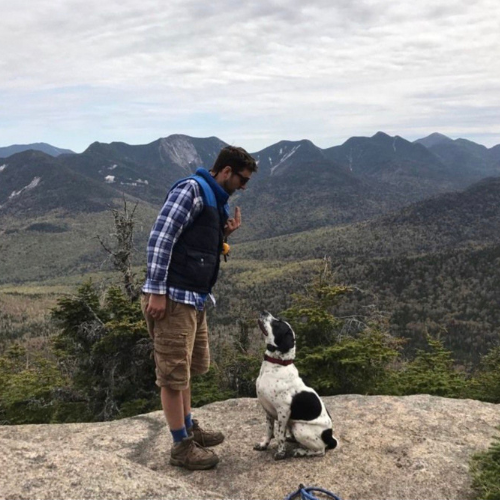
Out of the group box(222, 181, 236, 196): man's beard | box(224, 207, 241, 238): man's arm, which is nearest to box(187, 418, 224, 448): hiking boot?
box(224, 207, 241, 238): man's arm

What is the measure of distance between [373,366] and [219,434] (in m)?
5.85

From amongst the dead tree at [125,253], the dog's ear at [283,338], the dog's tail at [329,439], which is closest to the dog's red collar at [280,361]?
the dog's ear at [283,338]

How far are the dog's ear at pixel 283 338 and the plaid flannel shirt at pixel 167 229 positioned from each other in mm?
1304

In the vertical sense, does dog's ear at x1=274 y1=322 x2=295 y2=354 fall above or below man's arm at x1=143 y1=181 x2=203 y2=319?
below

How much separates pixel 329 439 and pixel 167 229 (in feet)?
9.57

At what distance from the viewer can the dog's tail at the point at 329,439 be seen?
4973 millimetres

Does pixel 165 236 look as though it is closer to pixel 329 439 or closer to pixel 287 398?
pixel 287 398

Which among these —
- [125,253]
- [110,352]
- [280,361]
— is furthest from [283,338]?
[125,253]

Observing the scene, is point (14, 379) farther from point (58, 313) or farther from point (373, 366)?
point (373, 366)

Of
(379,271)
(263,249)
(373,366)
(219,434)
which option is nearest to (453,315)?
(379,271)

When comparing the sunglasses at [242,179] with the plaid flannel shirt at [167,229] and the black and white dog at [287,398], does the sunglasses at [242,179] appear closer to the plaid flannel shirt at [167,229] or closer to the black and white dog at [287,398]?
the plaid flannel shirt at [167,229]

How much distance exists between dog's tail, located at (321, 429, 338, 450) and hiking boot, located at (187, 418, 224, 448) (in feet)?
4.13

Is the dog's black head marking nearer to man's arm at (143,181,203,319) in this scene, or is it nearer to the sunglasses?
man's arm at (143,181,203,319)

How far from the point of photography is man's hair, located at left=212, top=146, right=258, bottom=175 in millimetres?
4402
